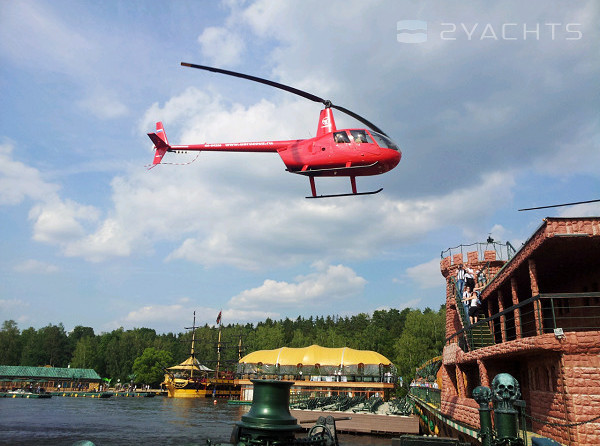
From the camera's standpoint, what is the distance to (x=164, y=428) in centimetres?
3388

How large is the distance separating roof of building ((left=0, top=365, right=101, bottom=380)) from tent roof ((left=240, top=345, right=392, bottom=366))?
55049 millimetres

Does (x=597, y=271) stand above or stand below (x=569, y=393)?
above

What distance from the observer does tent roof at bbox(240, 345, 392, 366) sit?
52500mm

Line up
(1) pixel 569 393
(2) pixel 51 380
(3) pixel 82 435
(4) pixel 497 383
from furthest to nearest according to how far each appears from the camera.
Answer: (2) pixel 51 380 < (3) pixel 82 435 < (1) pixel 569 393 < (4) pixel 497 383

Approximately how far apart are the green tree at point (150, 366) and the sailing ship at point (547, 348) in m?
88.9

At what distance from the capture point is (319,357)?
54.7 m

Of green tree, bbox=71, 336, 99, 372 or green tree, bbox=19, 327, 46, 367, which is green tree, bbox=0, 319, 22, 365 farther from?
green tree, bbox=71, 336, 99, 372

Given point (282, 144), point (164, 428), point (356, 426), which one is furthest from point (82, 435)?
point (282, 144)

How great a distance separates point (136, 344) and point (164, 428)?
8436cm

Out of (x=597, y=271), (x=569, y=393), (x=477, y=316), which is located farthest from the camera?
(x=477, y=316)

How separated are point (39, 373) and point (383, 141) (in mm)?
96794

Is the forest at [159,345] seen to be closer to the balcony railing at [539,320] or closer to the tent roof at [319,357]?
the tent roof at [319,357]

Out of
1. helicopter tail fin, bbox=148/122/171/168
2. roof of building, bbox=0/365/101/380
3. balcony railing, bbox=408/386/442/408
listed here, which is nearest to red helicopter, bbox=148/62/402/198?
helicopter tail fin, bbox=148/122/171/168

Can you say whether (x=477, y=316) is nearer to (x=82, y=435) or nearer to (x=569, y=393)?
(x=569, y=393)
